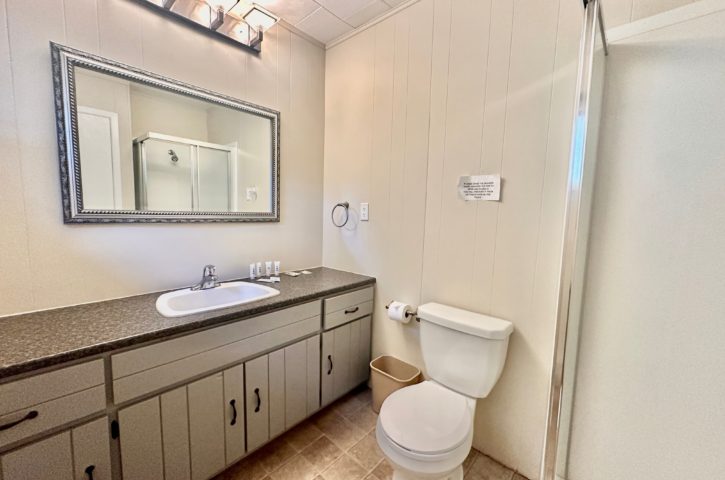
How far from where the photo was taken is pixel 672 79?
1.04 m

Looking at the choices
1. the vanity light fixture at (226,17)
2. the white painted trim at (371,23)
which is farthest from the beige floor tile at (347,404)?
the white painted trim at (371,23)

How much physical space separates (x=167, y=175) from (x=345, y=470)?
1.83 metres

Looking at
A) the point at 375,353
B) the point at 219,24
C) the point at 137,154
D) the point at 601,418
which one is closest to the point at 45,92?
the point at 137,154

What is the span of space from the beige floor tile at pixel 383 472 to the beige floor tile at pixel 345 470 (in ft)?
0.20

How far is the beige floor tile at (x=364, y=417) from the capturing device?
1786 millimetres

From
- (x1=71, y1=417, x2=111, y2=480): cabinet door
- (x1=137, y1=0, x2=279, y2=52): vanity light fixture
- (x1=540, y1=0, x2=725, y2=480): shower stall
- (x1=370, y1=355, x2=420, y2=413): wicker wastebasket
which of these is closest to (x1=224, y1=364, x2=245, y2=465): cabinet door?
(x1=71, y1=417, x2=111, y2=480): cabinet door

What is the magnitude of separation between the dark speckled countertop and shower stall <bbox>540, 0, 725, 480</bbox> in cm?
130

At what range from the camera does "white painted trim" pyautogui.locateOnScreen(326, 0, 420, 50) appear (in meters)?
1.76

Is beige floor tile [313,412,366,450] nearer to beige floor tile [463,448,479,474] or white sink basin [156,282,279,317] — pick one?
beige floor tile [463,448,479,474]

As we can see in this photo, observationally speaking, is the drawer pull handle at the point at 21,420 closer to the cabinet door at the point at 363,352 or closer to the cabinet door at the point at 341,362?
the cabinet door at the point at 341,362

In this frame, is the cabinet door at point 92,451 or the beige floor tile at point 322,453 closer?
the cabinet door at point 92,451

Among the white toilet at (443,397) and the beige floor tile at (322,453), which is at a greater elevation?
the white toilet at (443,397)

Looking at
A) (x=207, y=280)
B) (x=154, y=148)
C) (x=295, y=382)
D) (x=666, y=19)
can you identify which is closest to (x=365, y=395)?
(x=295, y=382)

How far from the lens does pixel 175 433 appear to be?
47.7 inches
